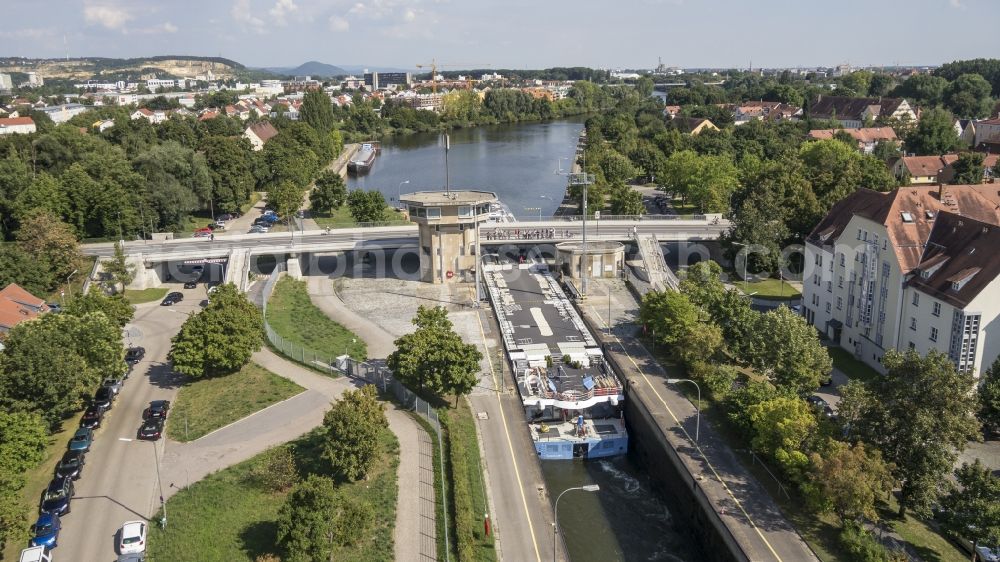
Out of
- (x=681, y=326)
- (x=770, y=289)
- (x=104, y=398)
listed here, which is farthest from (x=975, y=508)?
(x=104, y=398)

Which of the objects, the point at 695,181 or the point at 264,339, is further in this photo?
the point at 695,181

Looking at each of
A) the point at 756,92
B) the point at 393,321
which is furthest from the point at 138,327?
the point at 756,92

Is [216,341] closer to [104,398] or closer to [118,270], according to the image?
[104,398]

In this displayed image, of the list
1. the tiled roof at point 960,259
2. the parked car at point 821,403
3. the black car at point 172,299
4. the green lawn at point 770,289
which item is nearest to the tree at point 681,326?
the parked car at point 821,403

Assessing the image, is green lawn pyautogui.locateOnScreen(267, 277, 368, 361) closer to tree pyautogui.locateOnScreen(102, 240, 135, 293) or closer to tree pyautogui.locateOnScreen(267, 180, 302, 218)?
tree pyautogui.locateOnScreen(102, 240, 135, 293)

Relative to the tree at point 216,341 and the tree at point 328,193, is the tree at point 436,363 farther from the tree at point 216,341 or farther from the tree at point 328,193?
the tree at point 328,193

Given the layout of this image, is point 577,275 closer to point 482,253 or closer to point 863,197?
point 482,253
